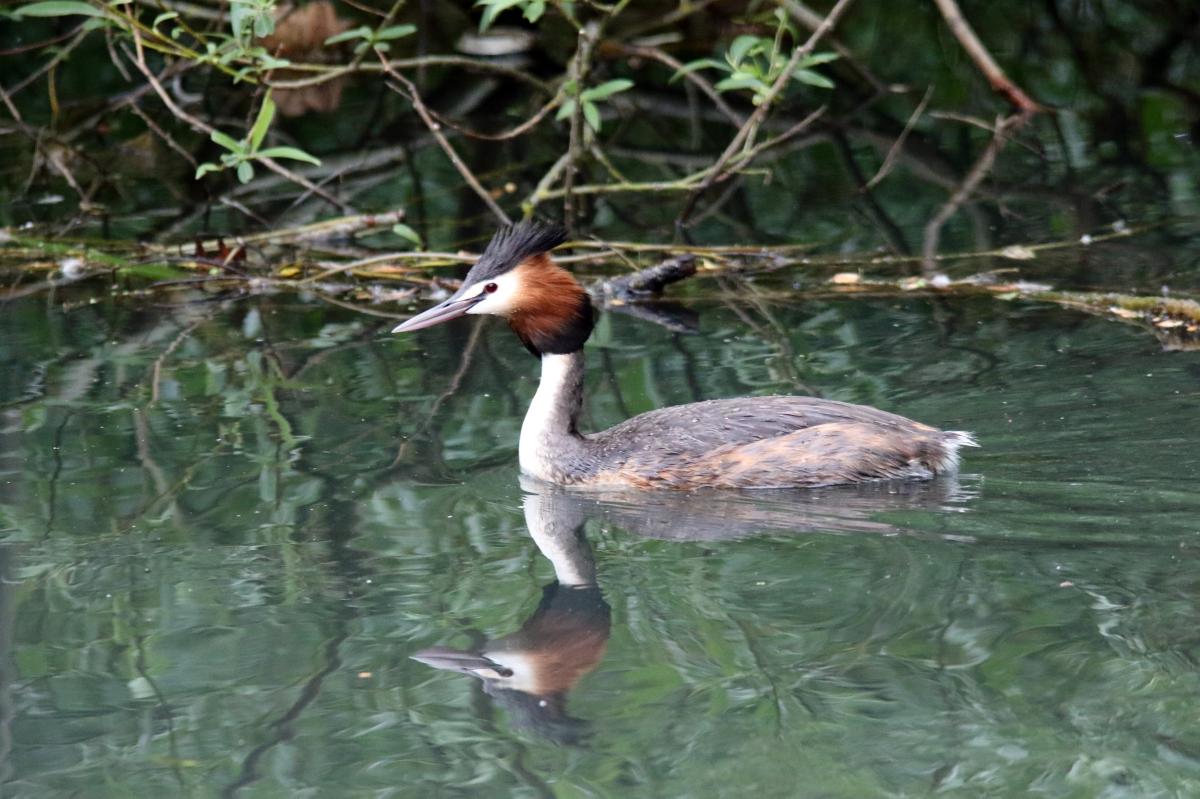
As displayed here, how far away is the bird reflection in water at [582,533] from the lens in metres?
4.64

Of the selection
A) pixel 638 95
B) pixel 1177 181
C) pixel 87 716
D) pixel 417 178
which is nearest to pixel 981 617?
pixel 87 716

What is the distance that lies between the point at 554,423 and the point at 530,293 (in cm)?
55

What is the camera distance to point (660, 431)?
20.8ft

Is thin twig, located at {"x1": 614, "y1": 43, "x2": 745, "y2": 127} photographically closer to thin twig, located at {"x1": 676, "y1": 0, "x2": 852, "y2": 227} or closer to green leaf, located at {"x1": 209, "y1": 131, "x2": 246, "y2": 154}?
thin twig, located at {"x1": 676, "y1": 0, "x2": 852, "y2": 227}

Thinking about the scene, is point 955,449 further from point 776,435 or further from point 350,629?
point 350,629

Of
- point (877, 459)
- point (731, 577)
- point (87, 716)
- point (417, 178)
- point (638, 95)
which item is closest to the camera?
point (87, 716)

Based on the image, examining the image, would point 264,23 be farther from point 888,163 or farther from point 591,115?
point 888,163

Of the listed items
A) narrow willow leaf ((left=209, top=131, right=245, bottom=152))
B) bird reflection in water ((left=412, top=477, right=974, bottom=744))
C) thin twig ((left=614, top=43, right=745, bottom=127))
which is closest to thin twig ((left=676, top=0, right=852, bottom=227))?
thin twig ((left=614, top=43, right=745, bottom=127))

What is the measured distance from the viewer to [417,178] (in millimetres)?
12148

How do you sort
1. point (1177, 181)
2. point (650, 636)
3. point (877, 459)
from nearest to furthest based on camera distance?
point (650, 636)
point (877, 459)
point (1177, 181)

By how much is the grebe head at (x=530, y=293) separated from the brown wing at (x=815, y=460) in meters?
0.72

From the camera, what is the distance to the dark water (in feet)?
13.8

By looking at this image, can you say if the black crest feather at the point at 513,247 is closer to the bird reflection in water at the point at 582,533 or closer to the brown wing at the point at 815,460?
the bird reflection in water at the point at 582,533

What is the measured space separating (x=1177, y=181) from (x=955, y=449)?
5255 mm
